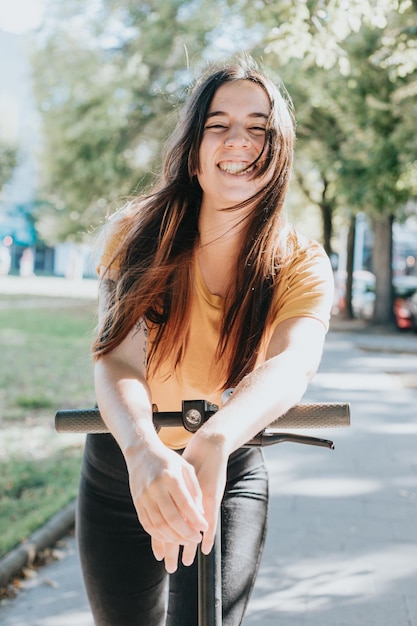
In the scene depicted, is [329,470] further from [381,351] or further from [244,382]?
[381,351]

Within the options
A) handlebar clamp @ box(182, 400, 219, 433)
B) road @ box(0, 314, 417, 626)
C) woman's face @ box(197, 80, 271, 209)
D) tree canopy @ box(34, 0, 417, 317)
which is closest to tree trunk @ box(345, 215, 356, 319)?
tree canopy @ box(34, 0, 417, 317)

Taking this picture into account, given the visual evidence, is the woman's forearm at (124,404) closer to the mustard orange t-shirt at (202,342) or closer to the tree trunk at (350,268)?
the mustard orange t-shirt at (202,342)

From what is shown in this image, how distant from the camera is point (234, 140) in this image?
6.08 ft

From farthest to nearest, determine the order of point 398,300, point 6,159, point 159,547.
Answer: point 6,159
point 398,300
point 159,547

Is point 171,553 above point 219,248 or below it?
below

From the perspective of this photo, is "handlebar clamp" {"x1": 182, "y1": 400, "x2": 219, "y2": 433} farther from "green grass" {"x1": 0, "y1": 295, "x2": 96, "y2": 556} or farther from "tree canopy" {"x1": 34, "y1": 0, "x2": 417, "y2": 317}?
"tree canopy" {"x1": 34, "y1": 0, "x2": 417, "y2": 317}

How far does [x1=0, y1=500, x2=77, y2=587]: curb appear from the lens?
13.5 ft

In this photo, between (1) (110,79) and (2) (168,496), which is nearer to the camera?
(2) (168,496)

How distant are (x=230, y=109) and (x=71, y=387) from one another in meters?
8.31

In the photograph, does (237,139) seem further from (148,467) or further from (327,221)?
(327,221)

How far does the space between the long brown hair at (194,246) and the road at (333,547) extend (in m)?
2.32

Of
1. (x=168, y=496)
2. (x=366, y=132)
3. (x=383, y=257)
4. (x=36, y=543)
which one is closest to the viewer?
(x=168, y=496)

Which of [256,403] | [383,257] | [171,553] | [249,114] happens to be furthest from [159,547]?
[383,257]

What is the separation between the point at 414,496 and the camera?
5.89 meters
